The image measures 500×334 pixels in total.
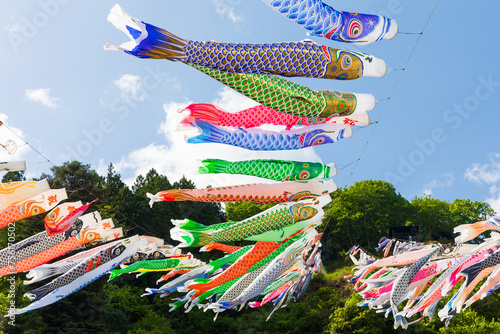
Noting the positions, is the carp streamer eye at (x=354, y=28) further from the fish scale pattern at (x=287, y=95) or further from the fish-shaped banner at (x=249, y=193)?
the fish-shaped banner at (x=249, y=193)

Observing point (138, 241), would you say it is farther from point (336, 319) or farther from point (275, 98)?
point (336, 319)

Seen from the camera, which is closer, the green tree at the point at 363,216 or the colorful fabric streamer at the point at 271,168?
→ the colorful fabric streamer at the point at 271,168

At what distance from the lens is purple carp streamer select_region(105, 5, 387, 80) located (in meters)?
6.73

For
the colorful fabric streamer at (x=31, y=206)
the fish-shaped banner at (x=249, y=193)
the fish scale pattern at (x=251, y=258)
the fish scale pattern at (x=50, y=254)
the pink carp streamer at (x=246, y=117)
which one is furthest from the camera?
the fish scale pattern at (x=50, y=254)

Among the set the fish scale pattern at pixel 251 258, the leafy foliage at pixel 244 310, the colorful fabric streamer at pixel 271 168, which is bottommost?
the leafy foliage at pixel 244 310

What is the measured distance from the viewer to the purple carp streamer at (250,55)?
6.73 m

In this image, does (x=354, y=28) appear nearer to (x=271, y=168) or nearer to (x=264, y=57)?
(x=264, y=57)

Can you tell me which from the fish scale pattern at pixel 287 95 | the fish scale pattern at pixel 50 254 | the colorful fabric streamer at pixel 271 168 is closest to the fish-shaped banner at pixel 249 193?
the colorful fabric streamer at pixel 271 168

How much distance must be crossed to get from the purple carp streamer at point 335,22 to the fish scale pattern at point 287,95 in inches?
35.0

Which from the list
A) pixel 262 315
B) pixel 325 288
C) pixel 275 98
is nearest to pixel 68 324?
pixel 262 315

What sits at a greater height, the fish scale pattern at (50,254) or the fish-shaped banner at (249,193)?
the fish-shaped banner at (249,193)

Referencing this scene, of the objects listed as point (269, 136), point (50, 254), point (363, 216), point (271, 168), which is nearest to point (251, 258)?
point (271, 168)

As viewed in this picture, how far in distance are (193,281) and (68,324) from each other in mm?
8055

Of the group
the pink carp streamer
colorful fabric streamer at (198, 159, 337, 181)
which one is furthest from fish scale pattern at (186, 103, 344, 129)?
colorful fabric streamer at (198, 159, 337, 181)
